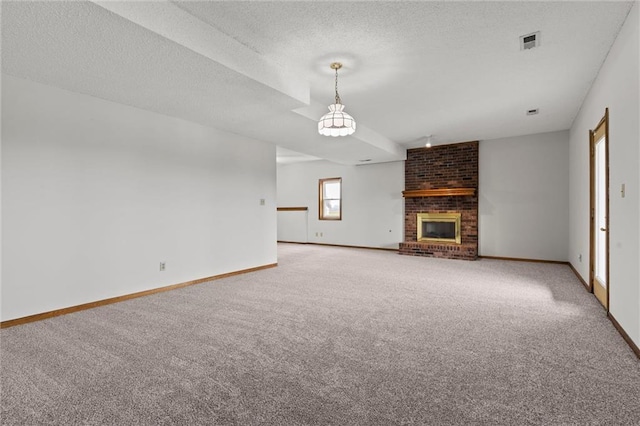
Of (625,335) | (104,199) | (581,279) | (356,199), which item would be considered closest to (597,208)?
(581,279)

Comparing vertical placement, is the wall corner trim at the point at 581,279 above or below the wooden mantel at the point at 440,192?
below

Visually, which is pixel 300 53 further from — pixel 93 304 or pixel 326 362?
pixel 93 304

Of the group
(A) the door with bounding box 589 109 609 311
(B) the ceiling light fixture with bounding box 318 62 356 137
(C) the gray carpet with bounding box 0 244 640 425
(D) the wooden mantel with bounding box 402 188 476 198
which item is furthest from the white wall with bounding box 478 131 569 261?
(B) the ceiling light fixture with bounding box 318 62 356 137

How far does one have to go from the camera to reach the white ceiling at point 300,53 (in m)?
2.39

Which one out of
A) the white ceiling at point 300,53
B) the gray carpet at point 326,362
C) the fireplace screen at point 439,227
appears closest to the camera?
the gray carpet at point 326,362

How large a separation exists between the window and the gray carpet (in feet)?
18.5

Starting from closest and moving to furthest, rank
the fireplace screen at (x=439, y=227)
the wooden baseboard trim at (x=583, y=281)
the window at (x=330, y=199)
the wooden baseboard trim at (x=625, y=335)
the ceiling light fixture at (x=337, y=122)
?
the wooden baseboard trim at (x=625, y=335), the ceiling light fixture at (x=337, y=122), the wooden baseboard trim at (x=583, y=281), the fireplace screen at (x=439, y=227), the window at (x=330, y=199)

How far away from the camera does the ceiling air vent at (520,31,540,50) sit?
2.83 meters

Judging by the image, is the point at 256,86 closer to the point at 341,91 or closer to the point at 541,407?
the point at 341,91

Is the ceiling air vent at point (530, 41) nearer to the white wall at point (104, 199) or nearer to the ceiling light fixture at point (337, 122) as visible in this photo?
the ceiling light fixture at point (337, 122)

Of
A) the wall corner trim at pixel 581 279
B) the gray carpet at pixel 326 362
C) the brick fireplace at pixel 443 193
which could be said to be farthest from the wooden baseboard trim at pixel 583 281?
the brick fireplace at pixel 443 193

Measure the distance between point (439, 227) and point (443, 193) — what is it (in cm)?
85

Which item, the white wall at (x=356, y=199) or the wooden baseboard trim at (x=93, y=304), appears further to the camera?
the white wall at (x=356, y=199)

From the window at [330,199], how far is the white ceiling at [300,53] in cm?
481
